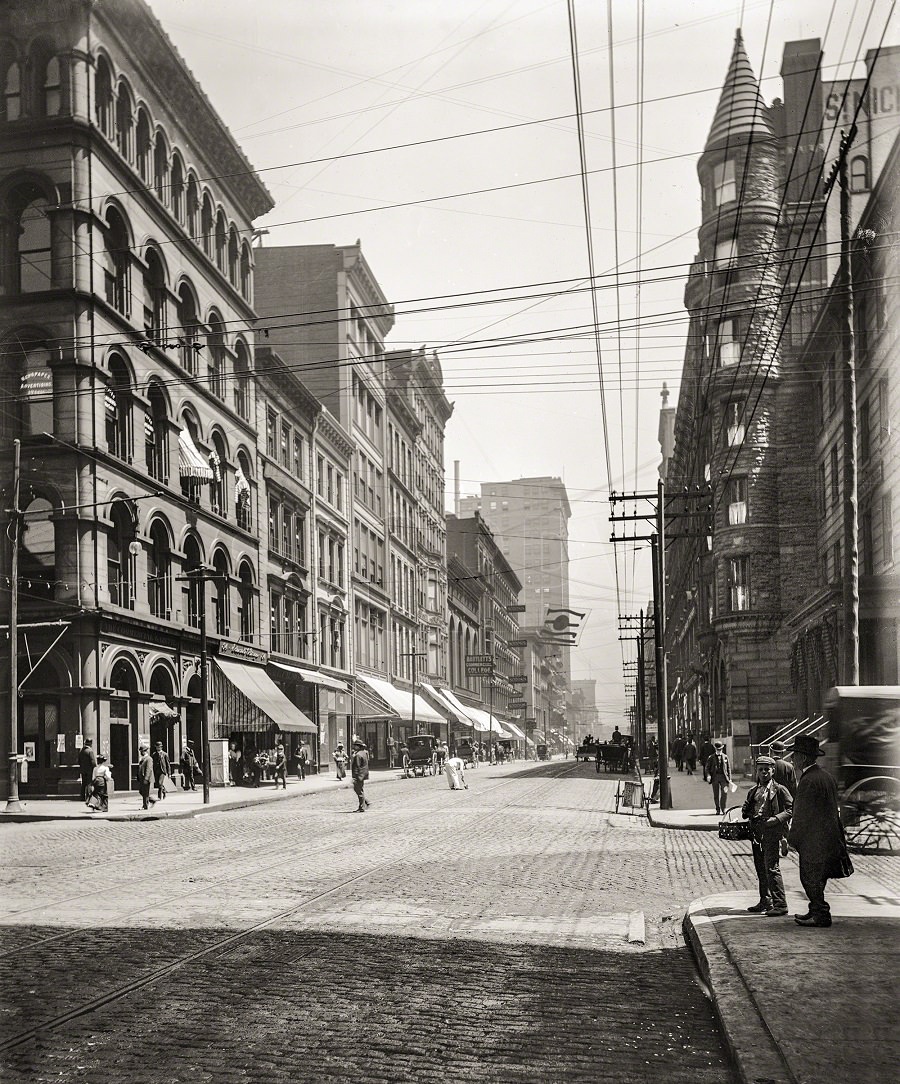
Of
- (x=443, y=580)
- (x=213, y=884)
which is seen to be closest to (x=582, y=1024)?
(x=213, y=884)

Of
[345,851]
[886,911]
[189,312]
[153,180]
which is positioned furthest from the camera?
[189,312]

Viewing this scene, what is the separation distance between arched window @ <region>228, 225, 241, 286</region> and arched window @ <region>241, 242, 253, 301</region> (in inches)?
40.5

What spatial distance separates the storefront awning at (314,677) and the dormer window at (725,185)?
25.0 m

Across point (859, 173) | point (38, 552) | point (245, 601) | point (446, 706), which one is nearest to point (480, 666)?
point (446, 706)

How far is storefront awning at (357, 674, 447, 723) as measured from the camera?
63.3 m

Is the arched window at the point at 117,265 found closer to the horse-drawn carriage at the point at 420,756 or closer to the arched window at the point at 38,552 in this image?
the arched window at the point at 38,552

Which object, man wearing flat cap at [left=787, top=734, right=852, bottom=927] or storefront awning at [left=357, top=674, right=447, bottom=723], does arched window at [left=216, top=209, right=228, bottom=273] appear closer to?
storefront awning at [left=357, top=674, right=447, bottom=723]

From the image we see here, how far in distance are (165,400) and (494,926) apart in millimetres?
30617

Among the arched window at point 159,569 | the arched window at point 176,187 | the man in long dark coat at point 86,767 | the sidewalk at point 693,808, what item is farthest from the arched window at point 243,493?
the sidewalk at point 693,808

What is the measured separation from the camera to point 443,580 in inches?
3627

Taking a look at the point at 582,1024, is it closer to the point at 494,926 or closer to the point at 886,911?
the point at 494,926

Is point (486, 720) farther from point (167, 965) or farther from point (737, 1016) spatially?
point (737, 1016)

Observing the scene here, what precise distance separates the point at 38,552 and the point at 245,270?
1933cm

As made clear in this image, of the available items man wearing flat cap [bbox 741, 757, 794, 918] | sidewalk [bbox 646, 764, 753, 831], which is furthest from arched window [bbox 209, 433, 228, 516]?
man wearing flat cap [bbox 741, 757, 794, 918]
